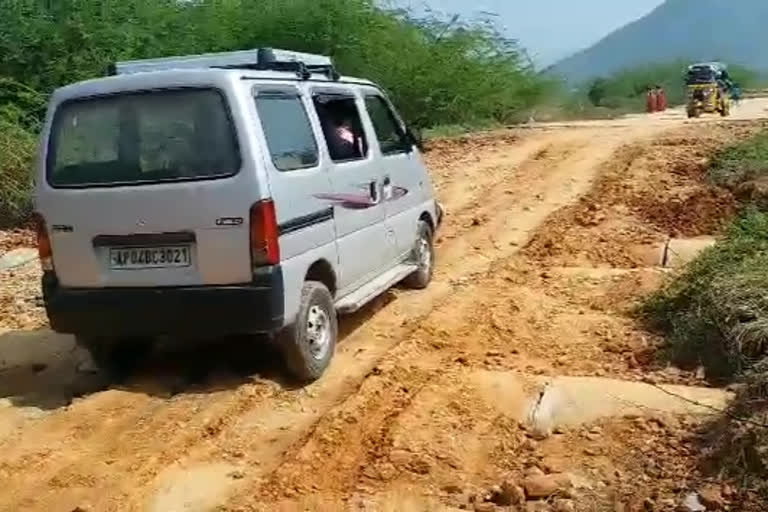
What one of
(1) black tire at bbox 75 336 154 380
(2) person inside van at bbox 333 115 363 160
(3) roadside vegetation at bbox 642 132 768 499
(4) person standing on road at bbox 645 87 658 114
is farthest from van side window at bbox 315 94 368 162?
(4) person standing on road at bbox 645 87 658 114

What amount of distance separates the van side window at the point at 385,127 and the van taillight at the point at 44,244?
2585mm

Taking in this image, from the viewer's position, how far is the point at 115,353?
6684mm

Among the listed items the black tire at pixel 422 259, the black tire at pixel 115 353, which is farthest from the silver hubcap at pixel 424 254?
the black tire at pixel 115 353

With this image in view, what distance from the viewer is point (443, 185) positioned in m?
14.2

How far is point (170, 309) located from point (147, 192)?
2.19ft

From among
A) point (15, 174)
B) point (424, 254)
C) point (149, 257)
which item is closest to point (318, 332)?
point (149, 257)

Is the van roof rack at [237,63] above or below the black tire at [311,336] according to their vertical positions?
above

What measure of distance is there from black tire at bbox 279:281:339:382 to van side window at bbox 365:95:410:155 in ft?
5.68

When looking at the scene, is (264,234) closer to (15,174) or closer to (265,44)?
(15,174)

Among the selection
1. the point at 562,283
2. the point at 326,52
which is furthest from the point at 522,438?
the point at 326,52

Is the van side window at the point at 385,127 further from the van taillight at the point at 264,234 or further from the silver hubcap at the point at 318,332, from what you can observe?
the van taillight at the point at 264,234

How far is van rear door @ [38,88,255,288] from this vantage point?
584 centimetres

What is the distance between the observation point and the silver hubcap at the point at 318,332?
6320 mm

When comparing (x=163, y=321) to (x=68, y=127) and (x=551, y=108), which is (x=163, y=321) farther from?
(x=551, y=108)
